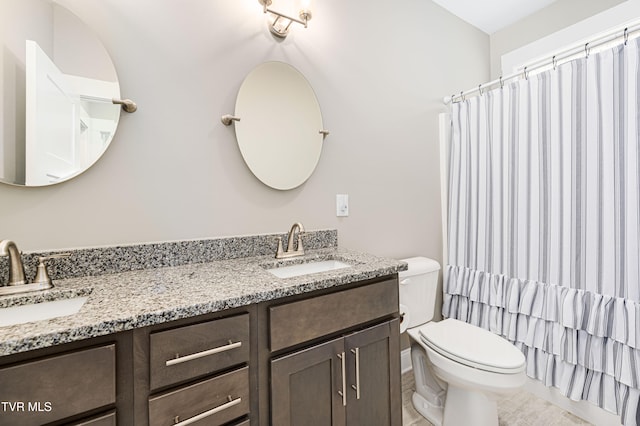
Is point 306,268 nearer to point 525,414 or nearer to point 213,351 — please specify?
point 213,351

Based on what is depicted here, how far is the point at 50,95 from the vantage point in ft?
3.24

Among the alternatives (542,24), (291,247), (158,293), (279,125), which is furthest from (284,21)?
(542,24)

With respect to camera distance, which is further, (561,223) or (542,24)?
(542,24)

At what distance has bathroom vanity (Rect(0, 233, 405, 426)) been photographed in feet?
1.98

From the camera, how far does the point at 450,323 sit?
160 cm

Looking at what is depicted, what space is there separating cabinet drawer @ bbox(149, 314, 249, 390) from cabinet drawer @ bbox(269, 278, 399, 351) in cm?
10

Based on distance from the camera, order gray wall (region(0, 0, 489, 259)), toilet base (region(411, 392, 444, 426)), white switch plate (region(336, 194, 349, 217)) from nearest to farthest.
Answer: gray wall (region(0, 0, 489, 259)) < toilet base (region(411, 392, 444, 426)) < white switch plate (region(336, 194, 349, 217))

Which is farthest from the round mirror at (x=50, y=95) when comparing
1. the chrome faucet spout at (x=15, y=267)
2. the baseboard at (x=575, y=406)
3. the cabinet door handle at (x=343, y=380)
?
the baseboard at (x=575, y=406)

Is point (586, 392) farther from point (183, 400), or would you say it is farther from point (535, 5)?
point (535, 5)

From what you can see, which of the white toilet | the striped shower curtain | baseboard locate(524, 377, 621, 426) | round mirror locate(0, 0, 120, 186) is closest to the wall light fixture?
round mirror locate(0, 0, 120, 186)

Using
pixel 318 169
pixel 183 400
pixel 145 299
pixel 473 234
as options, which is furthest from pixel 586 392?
pixel 145 299

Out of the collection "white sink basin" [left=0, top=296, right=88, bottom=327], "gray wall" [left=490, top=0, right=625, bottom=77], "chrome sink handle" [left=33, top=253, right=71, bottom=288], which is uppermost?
"gray wall" [left=490, top=0, right=625, bottom=77]

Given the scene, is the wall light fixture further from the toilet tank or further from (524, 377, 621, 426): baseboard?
(524, 377, 621, 426): baseboard

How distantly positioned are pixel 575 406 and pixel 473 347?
82cm
